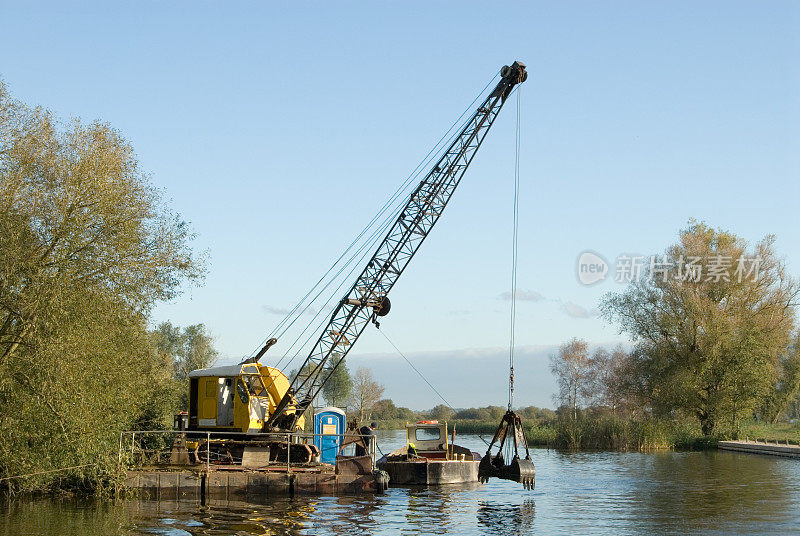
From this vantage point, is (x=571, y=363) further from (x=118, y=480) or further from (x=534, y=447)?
(x=118, y=480)

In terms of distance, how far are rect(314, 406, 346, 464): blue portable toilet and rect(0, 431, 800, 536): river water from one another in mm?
2982

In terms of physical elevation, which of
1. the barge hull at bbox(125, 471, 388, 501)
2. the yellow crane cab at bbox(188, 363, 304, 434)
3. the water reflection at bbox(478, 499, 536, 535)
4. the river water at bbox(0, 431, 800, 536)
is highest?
the yellow crane cab at bbox(188, 363, 304, 434)

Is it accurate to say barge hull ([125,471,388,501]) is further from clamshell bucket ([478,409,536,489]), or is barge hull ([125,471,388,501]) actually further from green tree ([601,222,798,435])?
green tree ([601,222,798,435])

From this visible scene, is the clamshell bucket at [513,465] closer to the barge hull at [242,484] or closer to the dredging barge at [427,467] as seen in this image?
the barge hull at [242,484]

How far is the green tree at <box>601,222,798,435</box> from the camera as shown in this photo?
5347 cm

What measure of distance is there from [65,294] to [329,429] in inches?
500

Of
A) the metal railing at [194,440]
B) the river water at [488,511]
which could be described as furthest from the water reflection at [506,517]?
the metal railing at [194,440]

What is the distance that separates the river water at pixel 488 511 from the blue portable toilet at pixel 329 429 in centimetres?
298

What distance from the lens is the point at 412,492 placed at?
3102 cm

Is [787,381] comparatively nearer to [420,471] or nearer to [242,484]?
[420,471]

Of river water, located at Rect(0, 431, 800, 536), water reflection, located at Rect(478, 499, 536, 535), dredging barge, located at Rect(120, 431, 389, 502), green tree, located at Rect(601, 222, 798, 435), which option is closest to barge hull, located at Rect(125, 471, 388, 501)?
dredging barge, located at Rect(120, 431, 389, 502)

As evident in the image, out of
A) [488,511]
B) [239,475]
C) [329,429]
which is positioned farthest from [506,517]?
[329,429]

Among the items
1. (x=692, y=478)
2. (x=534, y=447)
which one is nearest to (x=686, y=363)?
(x=534, y=447)

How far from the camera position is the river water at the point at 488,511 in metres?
21.9
